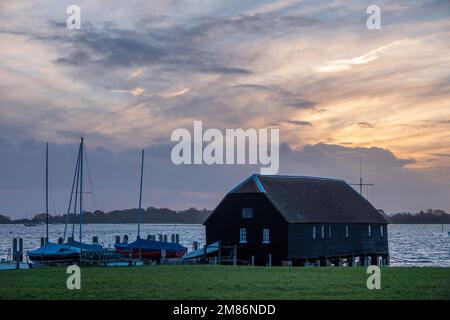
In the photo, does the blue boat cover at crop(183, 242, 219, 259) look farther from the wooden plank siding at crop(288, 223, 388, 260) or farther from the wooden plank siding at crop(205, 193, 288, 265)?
the wooden plank siding at crop(288, 223, 388, 260)

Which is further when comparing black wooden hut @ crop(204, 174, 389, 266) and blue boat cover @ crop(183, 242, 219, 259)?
blue boat cover @ crop(183, 242, 219, 259)

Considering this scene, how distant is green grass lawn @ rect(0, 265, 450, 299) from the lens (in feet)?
95.5

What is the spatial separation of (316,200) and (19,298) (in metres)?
41.9

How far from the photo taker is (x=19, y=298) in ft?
93.2

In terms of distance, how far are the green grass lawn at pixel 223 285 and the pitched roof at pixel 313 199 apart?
18301 mm

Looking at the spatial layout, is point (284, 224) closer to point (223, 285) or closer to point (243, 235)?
point (243, 235)

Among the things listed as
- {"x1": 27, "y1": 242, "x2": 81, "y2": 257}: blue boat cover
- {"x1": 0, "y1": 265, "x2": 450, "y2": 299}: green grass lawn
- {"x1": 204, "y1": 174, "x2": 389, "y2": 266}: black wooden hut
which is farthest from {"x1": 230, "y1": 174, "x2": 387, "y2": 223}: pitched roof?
{"x1": 0, "y1": 265, "x2": 450, "y2": 299}: green grass lawn

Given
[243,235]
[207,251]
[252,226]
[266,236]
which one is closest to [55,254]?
[207,251]

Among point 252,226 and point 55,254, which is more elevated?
point 252,226

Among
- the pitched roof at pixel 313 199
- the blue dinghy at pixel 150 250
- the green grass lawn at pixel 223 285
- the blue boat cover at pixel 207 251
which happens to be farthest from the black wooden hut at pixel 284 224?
the green grass lawn at pixel 223 285

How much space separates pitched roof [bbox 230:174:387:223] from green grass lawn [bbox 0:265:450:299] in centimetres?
1830

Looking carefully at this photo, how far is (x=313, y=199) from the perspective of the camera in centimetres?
6644

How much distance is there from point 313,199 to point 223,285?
34.2 meters

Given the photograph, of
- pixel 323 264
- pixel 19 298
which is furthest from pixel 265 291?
pixel 323 264
